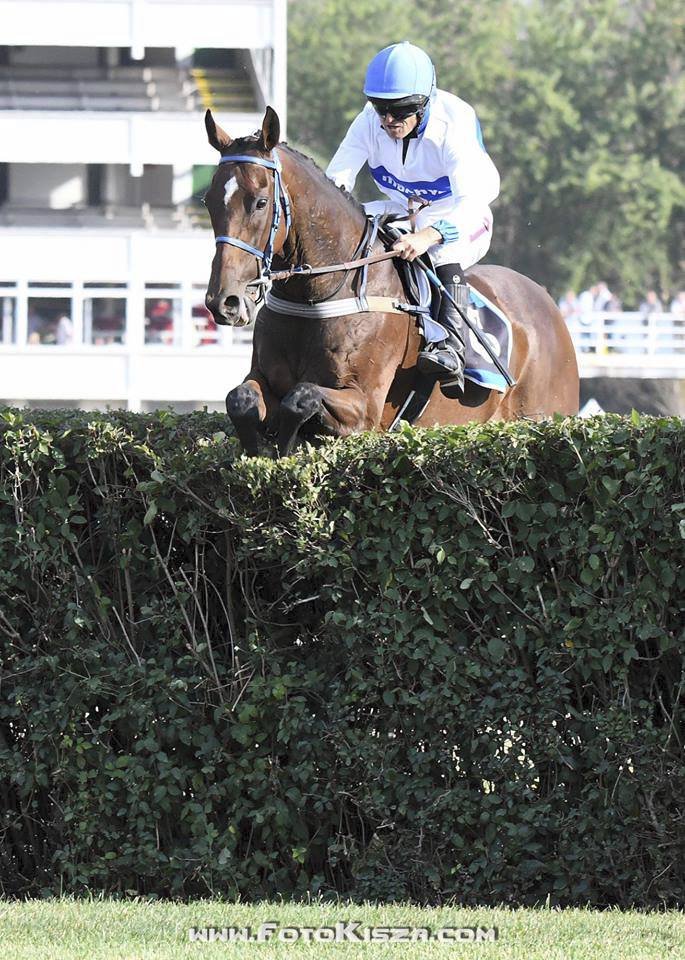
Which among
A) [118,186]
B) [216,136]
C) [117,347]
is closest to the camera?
[216,136]

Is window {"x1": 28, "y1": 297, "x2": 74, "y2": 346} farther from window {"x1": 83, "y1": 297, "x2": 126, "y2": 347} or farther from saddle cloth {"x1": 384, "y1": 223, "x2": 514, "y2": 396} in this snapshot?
saddle cloth {"x1": 384, "y1": 223, "x2": 514, "y2": 396}

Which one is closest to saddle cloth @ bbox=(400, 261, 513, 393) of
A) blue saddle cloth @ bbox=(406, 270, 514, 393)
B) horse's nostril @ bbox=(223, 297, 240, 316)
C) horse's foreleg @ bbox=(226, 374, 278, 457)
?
blue saddle cloth @ bbox=(406, 270, 514, 393)

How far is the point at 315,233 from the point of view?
6.57m

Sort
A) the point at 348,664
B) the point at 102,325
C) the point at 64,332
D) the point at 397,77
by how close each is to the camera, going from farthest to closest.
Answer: the point at 102,325, the point at 64,332, the point at 397,77, the point at 348,664

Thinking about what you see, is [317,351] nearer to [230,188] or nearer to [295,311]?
[295,311]

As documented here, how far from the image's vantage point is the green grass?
14.7 feet

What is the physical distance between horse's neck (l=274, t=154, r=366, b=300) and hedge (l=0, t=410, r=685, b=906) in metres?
1.06

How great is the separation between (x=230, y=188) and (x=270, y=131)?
1.04 ft

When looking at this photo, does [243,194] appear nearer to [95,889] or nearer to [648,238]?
[95,889]

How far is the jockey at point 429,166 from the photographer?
6715 millimetres

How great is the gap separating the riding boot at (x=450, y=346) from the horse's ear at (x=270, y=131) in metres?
1.16

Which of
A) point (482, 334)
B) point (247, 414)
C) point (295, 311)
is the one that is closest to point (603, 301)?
point (482, 334)

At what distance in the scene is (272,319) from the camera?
6582 millimetres

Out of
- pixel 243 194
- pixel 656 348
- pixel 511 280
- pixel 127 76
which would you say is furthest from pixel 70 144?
pixel 243 194
